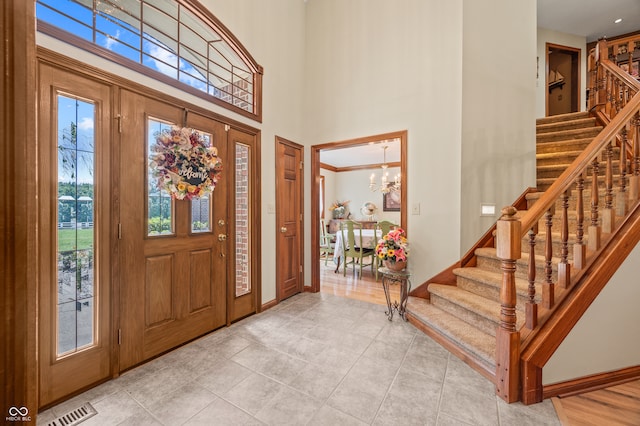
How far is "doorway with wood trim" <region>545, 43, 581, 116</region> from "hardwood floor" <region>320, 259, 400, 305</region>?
5072 mm

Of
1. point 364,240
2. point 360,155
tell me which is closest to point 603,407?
point 364,240

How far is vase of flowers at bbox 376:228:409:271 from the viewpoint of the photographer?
2910 millimetres

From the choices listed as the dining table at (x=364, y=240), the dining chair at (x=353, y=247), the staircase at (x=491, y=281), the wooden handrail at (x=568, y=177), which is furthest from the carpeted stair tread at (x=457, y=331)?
the dining table at (x=364, y=240)

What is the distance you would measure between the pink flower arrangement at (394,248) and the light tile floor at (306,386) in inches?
30.0

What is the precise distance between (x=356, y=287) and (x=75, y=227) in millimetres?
3516

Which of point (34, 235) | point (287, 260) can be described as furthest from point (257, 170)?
point (34, 235)

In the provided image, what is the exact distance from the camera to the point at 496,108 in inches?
121

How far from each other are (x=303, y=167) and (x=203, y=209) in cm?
180

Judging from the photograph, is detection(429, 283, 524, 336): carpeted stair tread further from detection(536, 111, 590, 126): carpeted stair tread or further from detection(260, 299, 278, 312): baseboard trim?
detection(536, 111, 590, 126): carpeted stair tread

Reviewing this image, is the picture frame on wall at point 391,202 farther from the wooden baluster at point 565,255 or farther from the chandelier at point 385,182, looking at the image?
the wooden baluster at point 565,255

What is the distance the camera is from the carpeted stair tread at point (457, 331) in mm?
1959

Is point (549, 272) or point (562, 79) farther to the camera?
point (562, 79)

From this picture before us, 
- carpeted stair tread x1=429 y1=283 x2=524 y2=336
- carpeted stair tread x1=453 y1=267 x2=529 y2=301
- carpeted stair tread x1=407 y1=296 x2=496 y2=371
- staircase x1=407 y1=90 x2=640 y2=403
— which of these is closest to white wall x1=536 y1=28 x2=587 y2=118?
staircase x1=407 y1=90 x2=640 y2=403

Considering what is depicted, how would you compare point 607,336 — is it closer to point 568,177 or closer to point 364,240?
point 568,177
